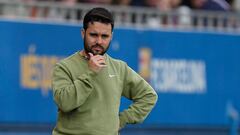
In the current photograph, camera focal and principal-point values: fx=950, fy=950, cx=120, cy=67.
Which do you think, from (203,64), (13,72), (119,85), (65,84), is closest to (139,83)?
(119,85)

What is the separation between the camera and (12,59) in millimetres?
11453

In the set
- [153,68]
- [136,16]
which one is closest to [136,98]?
[153,68]

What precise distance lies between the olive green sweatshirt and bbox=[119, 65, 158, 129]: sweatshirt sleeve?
0.13 meters

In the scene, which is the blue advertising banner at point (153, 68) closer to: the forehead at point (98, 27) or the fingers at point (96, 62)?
the forehead at point (98, 27)

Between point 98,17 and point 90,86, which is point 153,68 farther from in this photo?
point 90,86

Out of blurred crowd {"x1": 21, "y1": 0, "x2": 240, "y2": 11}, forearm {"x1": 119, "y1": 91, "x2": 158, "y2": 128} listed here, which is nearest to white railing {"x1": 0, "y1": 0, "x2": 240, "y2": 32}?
blurred crowd {"x1": 21, "y1": 0, "x2": 240, "y2": 11}

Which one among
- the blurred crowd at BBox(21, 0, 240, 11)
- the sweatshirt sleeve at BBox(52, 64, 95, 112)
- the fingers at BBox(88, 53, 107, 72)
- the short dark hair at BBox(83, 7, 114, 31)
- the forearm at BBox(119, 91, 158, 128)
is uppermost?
the blurred crowd at BBox(21, 0, 240, 11)

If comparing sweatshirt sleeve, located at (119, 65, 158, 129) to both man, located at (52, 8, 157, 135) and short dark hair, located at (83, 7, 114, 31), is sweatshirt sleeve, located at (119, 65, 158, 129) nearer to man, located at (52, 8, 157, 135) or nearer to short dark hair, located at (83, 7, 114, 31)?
man, located at (52, 8, 157, 135)

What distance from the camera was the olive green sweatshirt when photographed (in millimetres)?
6184

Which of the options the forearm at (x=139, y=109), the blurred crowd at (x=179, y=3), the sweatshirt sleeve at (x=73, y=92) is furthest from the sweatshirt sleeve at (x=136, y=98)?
the blurred crowd at (x=179, y=3)

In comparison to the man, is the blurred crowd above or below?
above

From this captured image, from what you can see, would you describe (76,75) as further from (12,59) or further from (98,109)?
(12,59)

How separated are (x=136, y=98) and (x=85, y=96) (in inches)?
29.3

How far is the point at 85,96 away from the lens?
20.3ft
